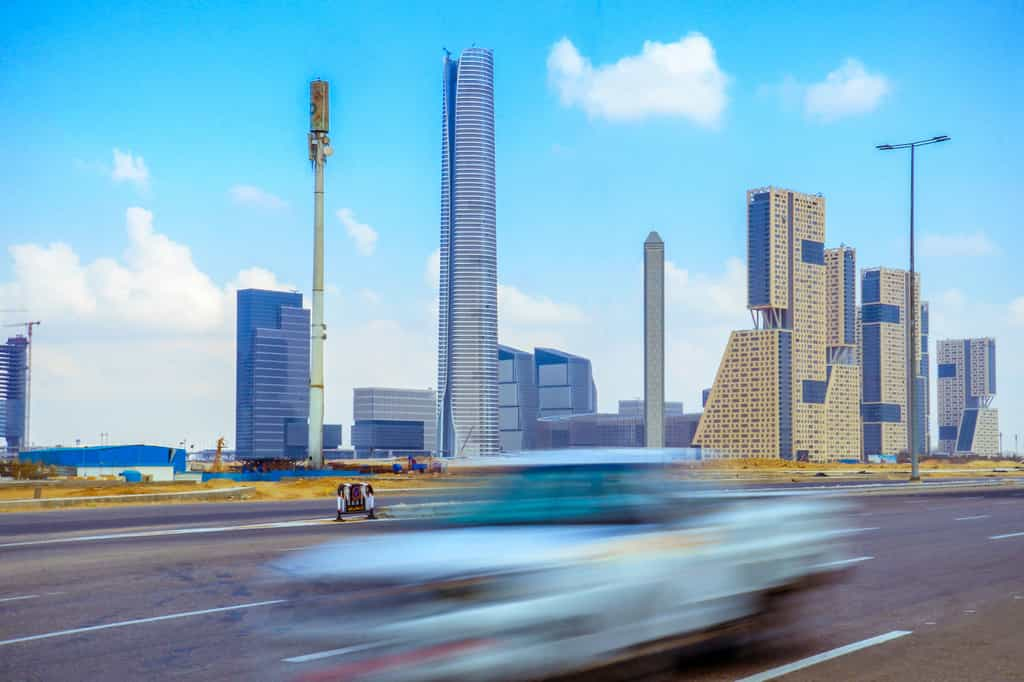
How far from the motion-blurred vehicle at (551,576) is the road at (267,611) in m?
0.47

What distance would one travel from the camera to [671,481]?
7.75 metres

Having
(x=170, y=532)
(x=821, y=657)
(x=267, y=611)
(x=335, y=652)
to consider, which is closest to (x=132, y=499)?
(x=170, y=532)

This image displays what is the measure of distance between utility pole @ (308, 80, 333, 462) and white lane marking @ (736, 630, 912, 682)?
50856 mm

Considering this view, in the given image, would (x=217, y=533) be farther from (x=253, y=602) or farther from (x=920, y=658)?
(x=920, y=658)

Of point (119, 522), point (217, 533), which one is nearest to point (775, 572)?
point (217, 533)

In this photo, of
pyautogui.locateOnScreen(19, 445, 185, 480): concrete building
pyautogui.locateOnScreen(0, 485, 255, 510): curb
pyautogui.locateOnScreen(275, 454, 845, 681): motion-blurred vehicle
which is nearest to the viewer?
pyautogui.locateOnScreen(275, 454, 845, 681): motion-blurred vehicle

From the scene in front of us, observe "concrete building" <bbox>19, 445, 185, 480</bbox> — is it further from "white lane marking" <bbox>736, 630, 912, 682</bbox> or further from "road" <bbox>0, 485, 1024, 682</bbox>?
"white lane marking" <bbox>736, 630, 912, 682</bbox>

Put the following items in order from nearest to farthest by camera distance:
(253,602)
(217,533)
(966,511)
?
(253,602) < (217,533) < (966,511)

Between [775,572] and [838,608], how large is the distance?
97.7 inches

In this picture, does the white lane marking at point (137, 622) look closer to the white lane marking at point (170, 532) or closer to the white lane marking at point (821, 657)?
the white lane marking at point (821, 657)

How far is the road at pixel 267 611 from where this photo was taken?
25.4 ft

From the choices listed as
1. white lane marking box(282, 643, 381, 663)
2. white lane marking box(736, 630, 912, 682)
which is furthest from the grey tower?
white lane marking box(282, 643, 381, 663)

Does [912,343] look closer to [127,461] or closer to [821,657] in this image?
[821,657]

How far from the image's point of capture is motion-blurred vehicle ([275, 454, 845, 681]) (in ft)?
19.5
